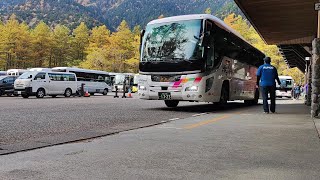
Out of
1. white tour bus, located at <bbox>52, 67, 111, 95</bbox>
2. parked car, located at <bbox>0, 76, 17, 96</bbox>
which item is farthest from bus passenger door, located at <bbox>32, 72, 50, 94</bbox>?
white tour bus, located at <bbox>52, 67, 111, 95</bbox>

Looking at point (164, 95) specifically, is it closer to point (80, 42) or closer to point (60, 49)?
point (60, 49)

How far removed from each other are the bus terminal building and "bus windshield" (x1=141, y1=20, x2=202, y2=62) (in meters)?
2.17

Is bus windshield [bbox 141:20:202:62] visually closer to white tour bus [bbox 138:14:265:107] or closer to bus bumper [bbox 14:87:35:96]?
white tour bus [bbox 138:14:265:107]

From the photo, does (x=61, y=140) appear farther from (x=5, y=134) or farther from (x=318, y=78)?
(x=318, y=78)

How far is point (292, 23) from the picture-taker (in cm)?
1852

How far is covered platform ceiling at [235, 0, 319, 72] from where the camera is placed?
1434 cm

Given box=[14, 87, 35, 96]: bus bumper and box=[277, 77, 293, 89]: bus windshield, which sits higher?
box=[277, 77, 293, 89]: bus windshield

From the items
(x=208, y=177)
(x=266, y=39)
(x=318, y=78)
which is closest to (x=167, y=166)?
(x=208, y=177)

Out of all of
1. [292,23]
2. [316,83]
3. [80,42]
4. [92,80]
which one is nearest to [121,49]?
[80,42]

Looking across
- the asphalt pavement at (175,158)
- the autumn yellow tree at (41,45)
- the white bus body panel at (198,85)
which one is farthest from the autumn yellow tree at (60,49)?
the asphalt pavement at (175,158)

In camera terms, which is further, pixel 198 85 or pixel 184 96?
pixel 184 96

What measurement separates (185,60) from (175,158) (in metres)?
8.21

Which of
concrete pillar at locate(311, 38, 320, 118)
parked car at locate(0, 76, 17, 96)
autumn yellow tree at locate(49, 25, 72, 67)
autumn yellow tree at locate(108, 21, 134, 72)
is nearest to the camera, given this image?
concrete pillar at locate(311, 38, 320, 118)

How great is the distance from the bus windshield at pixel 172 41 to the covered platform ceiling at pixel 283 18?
217 cm
